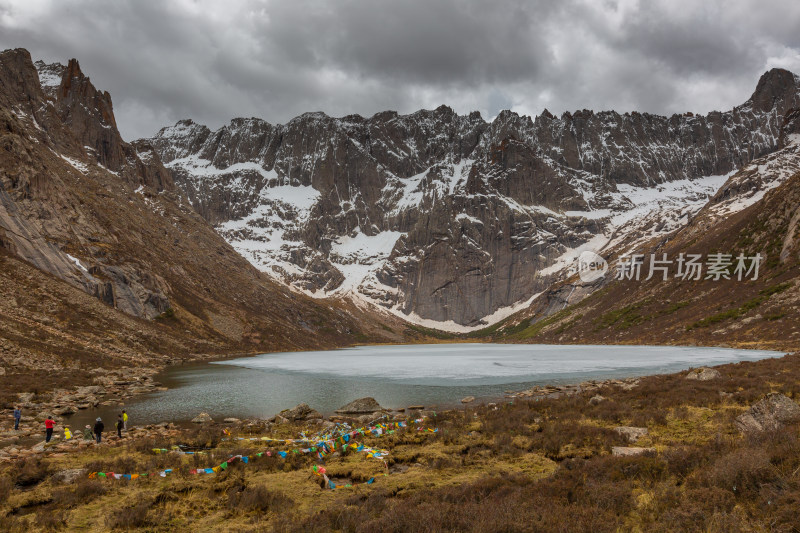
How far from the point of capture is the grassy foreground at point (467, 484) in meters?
9.73

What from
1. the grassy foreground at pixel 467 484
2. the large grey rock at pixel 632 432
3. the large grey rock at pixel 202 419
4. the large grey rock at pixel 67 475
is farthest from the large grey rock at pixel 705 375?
the large grey rock at pixel 67 475

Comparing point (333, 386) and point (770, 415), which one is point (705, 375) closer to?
point (770, 415)

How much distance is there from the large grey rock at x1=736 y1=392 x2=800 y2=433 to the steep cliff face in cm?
6275

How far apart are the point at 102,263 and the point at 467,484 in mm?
111563

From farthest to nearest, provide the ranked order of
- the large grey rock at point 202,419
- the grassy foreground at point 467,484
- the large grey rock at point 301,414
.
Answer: the large grey rock at point 301,414
the large grey rock at point 202,419
the grassy foreground at point 467,484

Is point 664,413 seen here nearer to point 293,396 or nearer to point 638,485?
point 638,485

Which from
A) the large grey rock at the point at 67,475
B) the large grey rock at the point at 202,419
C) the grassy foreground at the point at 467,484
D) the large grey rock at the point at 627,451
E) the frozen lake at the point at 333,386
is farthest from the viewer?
the frozen lake at the point at 333,386

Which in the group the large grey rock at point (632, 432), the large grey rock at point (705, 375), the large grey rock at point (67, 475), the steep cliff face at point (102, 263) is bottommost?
the large grey rock at point (67, 475)

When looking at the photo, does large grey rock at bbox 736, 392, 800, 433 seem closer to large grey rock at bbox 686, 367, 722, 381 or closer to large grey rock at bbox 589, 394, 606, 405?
large grey rock at bbox 589, 394, 606, 405

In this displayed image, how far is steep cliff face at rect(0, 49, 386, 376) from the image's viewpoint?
6825 centimetres

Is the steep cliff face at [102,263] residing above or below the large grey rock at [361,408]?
above

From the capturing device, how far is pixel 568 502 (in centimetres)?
1113

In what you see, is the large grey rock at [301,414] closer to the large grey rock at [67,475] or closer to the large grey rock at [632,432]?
the large grey rock at [67,475]

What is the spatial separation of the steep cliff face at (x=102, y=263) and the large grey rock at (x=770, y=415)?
62748 millimetres
